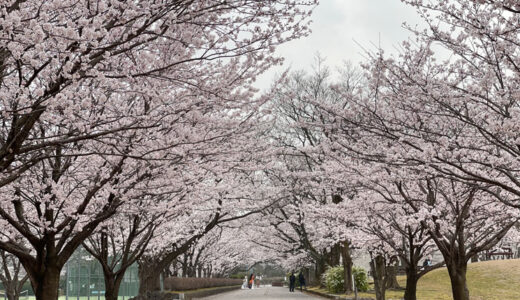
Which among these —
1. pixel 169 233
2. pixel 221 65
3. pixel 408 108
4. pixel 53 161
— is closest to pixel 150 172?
pixel 221 65

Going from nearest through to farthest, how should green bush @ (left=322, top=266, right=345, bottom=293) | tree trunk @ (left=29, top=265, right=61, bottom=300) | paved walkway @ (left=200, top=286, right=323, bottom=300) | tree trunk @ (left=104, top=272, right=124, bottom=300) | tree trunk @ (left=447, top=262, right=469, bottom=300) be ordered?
tree trunk @ (left=29, top=265, right=61, bottom=300) < tree trunk @ (left=447, top=262, right=469, bottom=300) < tree trunk @ (left=104, top=272, right=124, bottom=300) < green bush @ (left=322, top=266, right=345, bottom=293) < paved walkway @ (left=200, top=286, right=323, bottom=300)

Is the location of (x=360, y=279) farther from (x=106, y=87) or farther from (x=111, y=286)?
(x=106, y=87)

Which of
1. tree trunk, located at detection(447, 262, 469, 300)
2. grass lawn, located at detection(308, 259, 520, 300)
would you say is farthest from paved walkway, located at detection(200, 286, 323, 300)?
tree trunk, located at detection(447, 262, 469, 300)

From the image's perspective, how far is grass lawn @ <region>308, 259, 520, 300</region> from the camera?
1861cm

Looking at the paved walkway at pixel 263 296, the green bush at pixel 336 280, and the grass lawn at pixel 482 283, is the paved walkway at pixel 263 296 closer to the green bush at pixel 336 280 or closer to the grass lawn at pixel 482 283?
the green bush at pixel 336 280

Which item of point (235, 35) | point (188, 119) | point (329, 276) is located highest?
point (235, 35)

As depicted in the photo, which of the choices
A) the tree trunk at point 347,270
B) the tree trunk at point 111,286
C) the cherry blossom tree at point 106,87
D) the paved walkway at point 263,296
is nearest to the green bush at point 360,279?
the tree trunk at point 347,270

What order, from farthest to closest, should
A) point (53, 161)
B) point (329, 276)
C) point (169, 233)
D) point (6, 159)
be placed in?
point (329, 276)
point (169, 233)
point (53, 161)
point (6, 159)

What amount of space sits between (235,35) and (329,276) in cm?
2075

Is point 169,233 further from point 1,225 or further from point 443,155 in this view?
point 443,155

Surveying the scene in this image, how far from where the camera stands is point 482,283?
21828mm

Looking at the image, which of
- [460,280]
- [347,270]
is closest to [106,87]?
[460,280]

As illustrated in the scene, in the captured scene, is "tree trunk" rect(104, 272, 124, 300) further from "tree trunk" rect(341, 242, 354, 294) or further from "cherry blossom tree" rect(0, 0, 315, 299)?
"tree trunk" rect(341, 242, 354, 294)

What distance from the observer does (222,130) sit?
856cm
